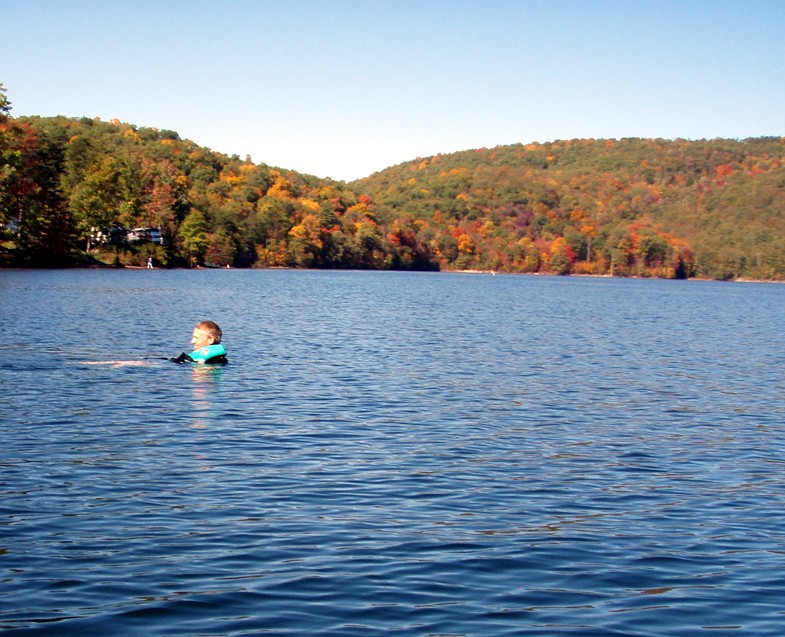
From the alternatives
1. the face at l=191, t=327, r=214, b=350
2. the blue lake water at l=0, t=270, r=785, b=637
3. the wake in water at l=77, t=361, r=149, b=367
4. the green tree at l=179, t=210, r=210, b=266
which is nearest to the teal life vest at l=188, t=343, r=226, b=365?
the face at l=191, t=327, r=214, b=350

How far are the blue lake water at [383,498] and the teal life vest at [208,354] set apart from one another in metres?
0.78

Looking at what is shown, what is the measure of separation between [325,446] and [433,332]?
33.3 m

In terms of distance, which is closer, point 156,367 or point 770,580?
point 770,580

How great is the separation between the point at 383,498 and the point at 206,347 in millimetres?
17815

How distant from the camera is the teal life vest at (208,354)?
32062 mm

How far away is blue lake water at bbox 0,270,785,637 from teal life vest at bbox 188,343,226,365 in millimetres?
781

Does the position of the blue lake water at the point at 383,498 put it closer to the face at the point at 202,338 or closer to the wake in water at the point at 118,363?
the wake in water at the point at 118,363

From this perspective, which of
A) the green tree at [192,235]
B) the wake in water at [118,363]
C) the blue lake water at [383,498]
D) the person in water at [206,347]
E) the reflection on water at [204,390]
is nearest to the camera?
the blue lake water at [383,498]

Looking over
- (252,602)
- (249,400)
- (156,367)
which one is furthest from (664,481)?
(156,367)

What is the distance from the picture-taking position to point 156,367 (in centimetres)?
3180

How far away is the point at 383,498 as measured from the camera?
15.5 metres

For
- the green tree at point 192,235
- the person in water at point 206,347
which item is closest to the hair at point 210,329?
the person in water at point 206,347

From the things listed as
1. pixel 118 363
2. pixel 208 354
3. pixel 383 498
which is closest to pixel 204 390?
pixel 208 354

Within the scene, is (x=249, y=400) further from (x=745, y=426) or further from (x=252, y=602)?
(x=252, y=602)
